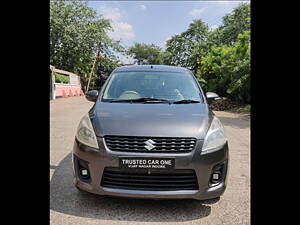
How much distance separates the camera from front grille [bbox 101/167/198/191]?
8.52 feet

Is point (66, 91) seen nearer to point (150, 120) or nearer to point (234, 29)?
point (150, 120)

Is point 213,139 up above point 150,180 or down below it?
above

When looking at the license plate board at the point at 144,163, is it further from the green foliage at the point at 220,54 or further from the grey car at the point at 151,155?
the green foliage at the point at 220,54

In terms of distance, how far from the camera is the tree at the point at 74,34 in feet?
80.5

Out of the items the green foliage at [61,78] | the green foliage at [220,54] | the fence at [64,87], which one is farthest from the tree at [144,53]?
the green foliage at [61,78]

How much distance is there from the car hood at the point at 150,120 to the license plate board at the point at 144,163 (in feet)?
0.80

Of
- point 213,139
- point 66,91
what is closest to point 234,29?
point 66,91

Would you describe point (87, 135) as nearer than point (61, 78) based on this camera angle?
Yes

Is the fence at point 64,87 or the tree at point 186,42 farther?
the tree at point 186,42

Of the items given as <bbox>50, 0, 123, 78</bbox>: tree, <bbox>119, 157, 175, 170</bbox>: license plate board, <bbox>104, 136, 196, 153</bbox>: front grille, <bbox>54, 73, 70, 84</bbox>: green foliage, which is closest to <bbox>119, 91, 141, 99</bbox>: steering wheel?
<bbox>104, 136, 196, 153</bbox>: front grille

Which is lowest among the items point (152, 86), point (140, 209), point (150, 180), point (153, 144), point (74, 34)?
point (140, 209)

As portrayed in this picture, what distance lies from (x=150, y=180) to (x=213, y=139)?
30.9 inches

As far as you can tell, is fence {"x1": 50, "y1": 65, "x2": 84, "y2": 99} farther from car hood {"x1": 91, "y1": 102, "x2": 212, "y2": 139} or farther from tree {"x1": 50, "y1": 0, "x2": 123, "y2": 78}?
car hood {"x1": 91, "y1": 102, "x2": 212, "y2": 139}

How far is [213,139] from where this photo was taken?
280 cm
